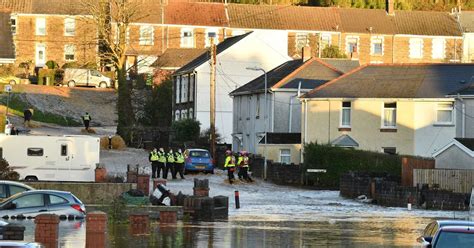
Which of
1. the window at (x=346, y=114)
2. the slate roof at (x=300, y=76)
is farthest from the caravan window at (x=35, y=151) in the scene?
the slate roof at (x=300, y=76)

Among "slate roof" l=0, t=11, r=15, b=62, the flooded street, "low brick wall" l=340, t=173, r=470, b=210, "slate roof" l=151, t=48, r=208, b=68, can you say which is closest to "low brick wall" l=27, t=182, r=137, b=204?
the flooded street

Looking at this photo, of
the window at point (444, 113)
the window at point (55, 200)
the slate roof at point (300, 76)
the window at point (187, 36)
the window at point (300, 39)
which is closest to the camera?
the window at point (55, 200)

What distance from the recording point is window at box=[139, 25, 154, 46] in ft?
371

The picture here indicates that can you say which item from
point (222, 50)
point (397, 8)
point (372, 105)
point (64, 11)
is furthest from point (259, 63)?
point (397, 8)

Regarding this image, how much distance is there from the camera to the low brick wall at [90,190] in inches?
1770

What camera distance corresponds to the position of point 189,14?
116 m

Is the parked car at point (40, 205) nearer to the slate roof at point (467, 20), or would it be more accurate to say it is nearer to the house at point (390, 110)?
the house at point (390, 110)

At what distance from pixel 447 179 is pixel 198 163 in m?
15.9

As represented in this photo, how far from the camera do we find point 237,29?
115 metres

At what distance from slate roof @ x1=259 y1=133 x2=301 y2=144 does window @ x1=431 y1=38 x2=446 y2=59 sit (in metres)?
52.0

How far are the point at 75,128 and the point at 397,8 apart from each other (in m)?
58.0

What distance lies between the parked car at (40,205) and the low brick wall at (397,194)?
1781 cm

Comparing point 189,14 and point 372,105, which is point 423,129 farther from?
point 189,14

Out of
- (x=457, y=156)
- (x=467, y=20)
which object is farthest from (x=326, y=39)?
(x=457, y=156)
